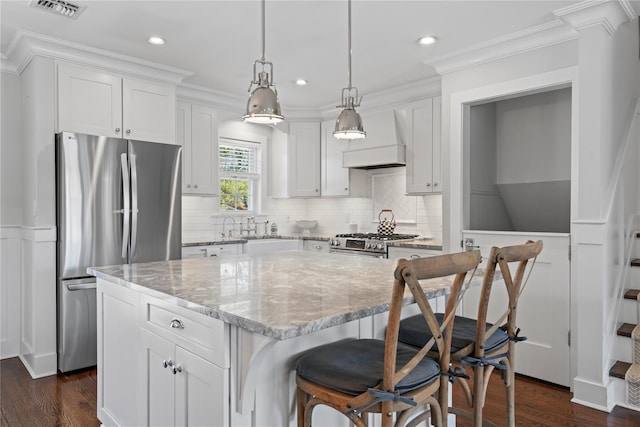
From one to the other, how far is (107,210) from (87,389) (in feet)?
4.41

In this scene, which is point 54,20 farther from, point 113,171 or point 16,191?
point 16,191

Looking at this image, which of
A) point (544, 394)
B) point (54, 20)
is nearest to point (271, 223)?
point (54, 20)

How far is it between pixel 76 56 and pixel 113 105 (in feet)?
1.48

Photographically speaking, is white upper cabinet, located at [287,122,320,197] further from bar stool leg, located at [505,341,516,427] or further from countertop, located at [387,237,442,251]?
bar stool leg, located at [505,341,516,427]

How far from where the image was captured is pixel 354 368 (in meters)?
1.40

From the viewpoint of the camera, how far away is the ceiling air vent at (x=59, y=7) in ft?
8.99

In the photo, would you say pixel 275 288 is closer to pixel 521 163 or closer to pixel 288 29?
pixel 288 29

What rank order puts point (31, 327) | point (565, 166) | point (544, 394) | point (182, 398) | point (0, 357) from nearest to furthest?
point (182, 398)
point (544, 394)
point (31, 327)
point (0, 357)
point (565, 166)

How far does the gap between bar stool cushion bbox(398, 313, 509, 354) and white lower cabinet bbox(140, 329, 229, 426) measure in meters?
0.80

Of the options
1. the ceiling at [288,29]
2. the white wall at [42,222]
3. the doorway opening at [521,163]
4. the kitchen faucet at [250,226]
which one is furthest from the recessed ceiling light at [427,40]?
the kitchen faucet at [250,226]

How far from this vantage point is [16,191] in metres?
3.73

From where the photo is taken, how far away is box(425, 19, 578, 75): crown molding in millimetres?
3043

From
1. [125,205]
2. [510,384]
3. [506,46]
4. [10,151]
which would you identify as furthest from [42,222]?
[506,46]

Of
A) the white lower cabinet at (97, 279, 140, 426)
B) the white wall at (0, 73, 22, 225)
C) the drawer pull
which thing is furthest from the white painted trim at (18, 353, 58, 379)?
the drawer pull
